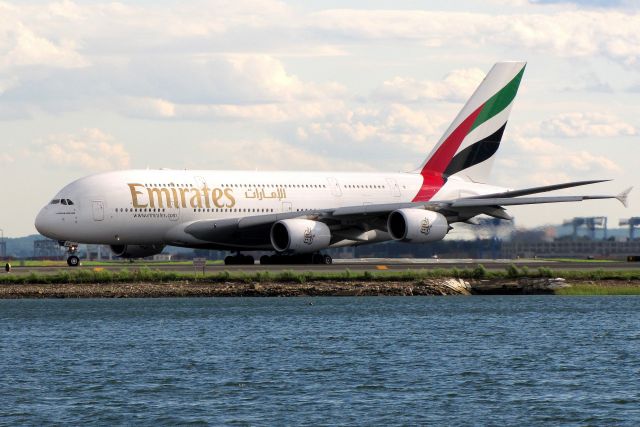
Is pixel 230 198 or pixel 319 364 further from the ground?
pixel 230 198

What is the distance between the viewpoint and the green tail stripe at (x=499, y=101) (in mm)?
77688

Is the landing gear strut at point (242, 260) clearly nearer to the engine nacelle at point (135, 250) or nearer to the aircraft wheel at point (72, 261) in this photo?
the engine nacelle at point (135, 250)

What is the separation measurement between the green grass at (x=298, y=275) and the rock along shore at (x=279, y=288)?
446 millimetres

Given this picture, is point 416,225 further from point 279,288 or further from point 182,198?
point 182,198

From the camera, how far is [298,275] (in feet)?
198

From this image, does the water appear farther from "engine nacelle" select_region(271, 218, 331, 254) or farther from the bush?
"engine nacelle" select_region(271, 218, 331, 254)

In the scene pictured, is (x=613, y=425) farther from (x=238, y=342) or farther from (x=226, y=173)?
(x=226, y=173)

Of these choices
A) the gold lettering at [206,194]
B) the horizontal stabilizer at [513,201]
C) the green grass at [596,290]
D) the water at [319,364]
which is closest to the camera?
the water at [319,364]

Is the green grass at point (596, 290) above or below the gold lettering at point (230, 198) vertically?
below

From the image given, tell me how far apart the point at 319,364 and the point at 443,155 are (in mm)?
39625

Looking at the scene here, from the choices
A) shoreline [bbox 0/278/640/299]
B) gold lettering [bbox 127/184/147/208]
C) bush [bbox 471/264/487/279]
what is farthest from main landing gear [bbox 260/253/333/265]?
bush [bbox 471/264/487/279]

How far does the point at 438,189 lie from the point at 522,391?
42593 millimetres

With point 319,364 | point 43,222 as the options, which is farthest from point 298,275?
point 319,364

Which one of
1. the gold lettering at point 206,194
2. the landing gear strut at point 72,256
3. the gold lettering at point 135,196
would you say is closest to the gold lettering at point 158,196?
the gold lettering at point 135,196
